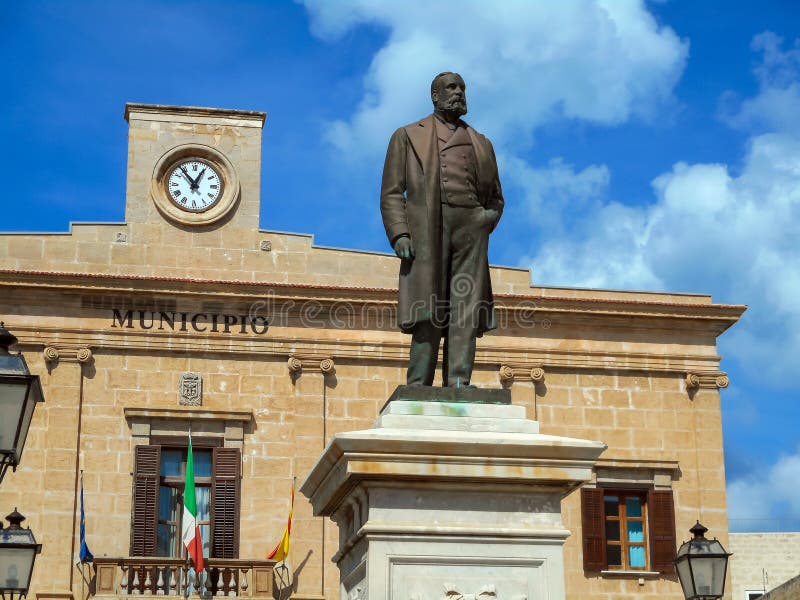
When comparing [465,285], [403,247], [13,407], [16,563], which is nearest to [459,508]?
[465,285]

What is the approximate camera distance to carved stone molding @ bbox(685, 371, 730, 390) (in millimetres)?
25766

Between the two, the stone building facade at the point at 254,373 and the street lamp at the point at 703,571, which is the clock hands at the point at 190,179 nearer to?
the stone building facade at the point at 254,373

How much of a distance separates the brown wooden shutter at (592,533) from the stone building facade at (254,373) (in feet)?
0.17

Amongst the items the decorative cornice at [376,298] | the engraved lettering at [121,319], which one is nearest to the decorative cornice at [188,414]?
the engraved lettering at [121,319]

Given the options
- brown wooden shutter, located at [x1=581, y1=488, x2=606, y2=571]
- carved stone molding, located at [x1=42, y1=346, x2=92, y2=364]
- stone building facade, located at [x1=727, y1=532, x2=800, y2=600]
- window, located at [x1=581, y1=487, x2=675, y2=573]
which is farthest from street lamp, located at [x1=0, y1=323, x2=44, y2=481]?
stone building facade, located at [x1=727, y1=532, x2=800, y2=600]

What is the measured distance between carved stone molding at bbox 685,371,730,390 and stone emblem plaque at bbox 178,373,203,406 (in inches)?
325

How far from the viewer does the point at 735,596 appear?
127 ft

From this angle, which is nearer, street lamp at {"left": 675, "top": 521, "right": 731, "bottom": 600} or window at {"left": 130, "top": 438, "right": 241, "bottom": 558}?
street lamp at {"left": 675, "top": 521, "right": 731, "bottom": 600}

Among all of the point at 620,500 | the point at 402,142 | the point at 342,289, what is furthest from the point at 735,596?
the point at 402,142

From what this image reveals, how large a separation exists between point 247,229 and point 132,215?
192cm

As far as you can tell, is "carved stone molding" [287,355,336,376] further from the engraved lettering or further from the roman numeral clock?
the roman numeral clock

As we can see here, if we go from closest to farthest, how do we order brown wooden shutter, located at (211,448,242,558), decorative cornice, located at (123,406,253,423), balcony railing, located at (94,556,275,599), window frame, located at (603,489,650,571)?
balcony railing, located at (94,556,275,599)
brown wooden shutter, located at (211,448,242,558)
decorative cornice, located at (123,406,253,423)
window frame, located at (603,489,650,571)

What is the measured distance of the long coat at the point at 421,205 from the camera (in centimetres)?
829

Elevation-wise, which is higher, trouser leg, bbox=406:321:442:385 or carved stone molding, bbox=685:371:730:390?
carved stone molding, bbox=685:371:730:390
